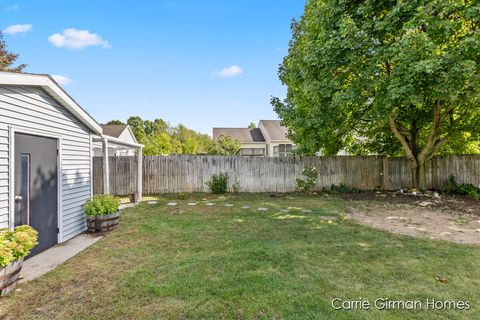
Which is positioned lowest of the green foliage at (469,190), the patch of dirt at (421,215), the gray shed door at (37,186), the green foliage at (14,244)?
the patch of dirt at (421,215)

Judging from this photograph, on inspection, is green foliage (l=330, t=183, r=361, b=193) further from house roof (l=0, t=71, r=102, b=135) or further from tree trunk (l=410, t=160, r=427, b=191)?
house roof (l=0, t=71, r=102, b=135)

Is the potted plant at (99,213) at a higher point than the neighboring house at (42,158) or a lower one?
lower

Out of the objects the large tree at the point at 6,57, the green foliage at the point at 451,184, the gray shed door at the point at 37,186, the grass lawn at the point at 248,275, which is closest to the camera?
the grass lawn at the point at 248,275

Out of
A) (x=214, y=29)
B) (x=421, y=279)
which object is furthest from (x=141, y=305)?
(x=214, y=29)

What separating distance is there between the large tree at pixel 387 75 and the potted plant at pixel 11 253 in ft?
25.1

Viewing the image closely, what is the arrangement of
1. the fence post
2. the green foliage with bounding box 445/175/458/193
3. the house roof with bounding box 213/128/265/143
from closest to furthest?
the green foliage with bounding box 445/175/458/193 → the fence post → the house roof with bounding box 213/128/265/143

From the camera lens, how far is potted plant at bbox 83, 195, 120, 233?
5.06 metres

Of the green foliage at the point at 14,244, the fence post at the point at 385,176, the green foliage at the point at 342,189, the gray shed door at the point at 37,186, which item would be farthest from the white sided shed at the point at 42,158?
the fence post at the point at 385,176

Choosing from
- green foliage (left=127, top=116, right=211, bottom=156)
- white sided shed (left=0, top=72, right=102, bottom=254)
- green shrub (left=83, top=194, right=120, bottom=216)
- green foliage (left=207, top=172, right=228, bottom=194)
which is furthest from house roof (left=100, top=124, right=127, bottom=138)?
green shrub (left=83, top=194, right=120, bottom=216)

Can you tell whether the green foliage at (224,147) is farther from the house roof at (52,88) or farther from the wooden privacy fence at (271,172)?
the house roof at (52,88)

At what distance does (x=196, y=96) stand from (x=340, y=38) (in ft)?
53.1

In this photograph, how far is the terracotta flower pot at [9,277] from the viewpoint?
103 inches

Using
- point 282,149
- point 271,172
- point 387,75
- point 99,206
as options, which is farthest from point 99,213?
point 282,149

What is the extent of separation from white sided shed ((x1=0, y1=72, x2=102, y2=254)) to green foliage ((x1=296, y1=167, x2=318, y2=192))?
7983 mm
